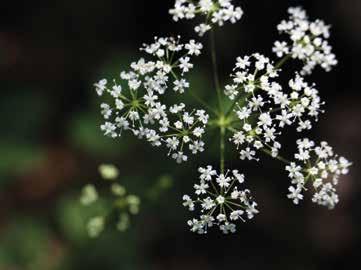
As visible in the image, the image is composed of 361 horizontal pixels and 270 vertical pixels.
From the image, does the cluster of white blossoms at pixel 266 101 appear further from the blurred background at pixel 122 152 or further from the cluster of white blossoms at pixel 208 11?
the blurred background at pixel 122 152

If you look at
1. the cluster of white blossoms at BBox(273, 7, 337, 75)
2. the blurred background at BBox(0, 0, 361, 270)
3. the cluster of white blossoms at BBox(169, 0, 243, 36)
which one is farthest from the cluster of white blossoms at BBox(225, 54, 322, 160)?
the blurred background at BBox(0, 0, 361, 270)

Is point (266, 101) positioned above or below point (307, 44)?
below

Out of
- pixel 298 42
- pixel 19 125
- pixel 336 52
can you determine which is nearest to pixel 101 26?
pixel 19 125

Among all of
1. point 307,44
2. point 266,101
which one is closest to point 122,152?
point 266,101

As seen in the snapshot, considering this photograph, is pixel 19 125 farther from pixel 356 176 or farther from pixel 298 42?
pixel 356 176

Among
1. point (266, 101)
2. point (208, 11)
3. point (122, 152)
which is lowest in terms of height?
point (266, 101)

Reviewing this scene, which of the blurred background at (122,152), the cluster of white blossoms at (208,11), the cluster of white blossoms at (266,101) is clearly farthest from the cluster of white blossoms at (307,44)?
the blurred background at (122,152)

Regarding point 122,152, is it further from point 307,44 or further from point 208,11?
point 307,44

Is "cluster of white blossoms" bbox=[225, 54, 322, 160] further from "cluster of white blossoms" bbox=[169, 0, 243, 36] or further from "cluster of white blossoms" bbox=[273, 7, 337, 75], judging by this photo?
"cluster of white blossoms" bbox=[169, 0, 243, 36]
